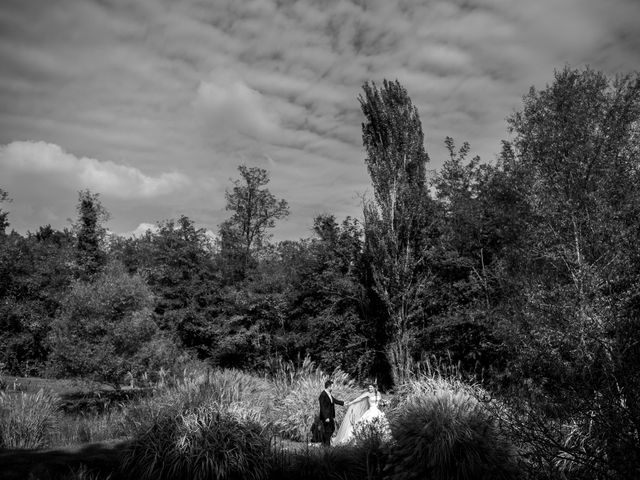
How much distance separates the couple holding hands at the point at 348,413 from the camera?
30.3 ft

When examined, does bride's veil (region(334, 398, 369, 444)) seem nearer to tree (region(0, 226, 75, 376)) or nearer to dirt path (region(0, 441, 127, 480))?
dirt path (region(0, 441, 127, 480))

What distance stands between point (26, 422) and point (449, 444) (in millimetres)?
7759

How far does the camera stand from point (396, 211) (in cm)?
1717

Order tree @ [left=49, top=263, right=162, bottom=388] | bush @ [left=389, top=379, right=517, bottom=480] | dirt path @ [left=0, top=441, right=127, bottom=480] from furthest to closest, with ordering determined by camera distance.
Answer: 1. tree @ [left=49, top=263, right=162, bottom=388]
2. bush @ [left=389, top=379, right=517, bottom=480]
3. dirt path @ [left=0, top=441, right=127, bottom=480]

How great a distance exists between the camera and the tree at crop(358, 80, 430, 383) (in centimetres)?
1617

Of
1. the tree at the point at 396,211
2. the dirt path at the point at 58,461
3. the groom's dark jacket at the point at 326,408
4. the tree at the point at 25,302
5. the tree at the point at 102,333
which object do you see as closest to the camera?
the dirt path at the point at 58,461

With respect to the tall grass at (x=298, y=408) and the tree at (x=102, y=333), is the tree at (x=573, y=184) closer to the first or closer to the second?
the tall grass at (x=298, y=408)

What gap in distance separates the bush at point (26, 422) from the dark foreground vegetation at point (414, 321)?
0.06 m

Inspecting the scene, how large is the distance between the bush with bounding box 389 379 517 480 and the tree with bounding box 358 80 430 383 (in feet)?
28.7

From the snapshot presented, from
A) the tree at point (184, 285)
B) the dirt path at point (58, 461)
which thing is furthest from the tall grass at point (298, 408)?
the tree at point (184, 285)

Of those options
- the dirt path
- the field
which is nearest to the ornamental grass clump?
the field

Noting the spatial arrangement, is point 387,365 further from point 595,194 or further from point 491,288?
point 595,194

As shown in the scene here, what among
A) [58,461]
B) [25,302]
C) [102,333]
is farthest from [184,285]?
[58,461]

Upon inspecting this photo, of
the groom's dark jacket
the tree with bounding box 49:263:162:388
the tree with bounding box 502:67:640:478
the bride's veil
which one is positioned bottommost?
the bride's veil
